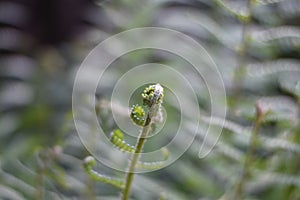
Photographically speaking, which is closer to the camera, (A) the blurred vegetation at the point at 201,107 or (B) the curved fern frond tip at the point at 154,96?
(B) the curved fern frond tip at the point at 154,96

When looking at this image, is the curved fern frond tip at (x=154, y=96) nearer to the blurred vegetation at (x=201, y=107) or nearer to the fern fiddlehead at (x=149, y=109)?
the fern fiddlehead at (x=149, y=109)

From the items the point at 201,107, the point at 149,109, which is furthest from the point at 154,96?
the point at 201,107

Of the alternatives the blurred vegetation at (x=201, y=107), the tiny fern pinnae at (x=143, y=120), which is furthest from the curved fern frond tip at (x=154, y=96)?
the blurred vegetation at (x=201, y=107)

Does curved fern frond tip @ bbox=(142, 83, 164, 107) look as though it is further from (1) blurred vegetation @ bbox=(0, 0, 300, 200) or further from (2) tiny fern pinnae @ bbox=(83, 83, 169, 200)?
(1) blurred vegetation @ bbox=(0, 0, 300, 200)

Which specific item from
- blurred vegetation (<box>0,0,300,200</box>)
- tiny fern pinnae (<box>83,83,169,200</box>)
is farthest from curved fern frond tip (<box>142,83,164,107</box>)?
blurred vegetation (<box>0,0,300,200</box>)

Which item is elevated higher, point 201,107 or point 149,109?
point 201,107

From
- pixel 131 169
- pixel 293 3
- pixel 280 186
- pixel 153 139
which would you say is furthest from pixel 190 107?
pixel 131 169

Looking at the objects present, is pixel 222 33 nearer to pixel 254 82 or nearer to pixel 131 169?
pixel 254 82

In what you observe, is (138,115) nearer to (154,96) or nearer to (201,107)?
(154,96)
